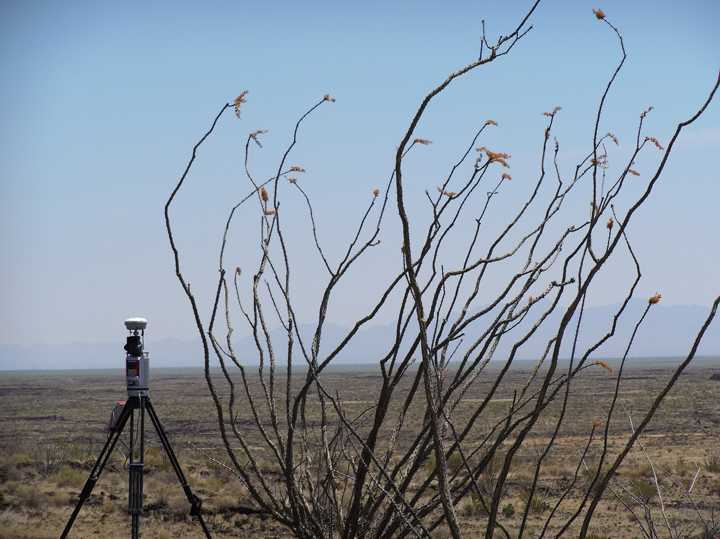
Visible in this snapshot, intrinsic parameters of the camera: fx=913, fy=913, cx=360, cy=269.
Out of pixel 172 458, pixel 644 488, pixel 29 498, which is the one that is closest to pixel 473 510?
pixel 644 488

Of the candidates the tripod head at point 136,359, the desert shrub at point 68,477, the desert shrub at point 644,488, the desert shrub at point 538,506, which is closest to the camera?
the tripod head at point 136,359

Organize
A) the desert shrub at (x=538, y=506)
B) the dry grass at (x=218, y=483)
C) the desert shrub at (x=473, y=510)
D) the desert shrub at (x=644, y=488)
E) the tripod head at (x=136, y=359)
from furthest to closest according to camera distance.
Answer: the desert shrub at (x=644, y=488) → the desert shrub at (x=538, y=506) → the desert shrub at (x=473, y=510) → the dry grass at (x=218, y=483) → the tripod head at (x=136, y=359)

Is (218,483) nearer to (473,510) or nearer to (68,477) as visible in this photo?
(68,477)

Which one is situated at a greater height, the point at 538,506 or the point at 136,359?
the point at 136,359

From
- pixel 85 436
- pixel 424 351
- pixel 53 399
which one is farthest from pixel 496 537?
pixel 53 399

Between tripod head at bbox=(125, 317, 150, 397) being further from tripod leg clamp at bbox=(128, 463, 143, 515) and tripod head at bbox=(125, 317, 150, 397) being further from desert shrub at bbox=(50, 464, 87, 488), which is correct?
desert shrub at bbox=(50, 464, 87, 488)

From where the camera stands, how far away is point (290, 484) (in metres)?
2.16

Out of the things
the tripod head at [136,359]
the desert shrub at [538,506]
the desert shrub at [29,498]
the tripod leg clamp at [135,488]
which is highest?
the tripod head at [136,359]

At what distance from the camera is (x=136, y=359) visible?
499cm

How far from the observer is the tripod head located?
4980 millimetres

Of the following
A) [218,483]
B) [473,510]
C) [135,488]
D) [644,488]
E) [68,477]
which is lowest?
[473,510]

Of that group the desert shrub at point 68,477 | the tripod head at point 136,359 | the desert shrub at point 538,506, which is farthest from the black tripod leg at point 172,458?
the desert shrub at point 68,477

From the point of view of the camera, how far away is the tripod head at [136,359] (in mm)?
4980

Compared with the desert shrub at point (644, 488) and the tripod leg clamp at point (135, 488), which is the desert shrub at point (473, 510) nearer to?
the desert shrub at point (644, 488)
